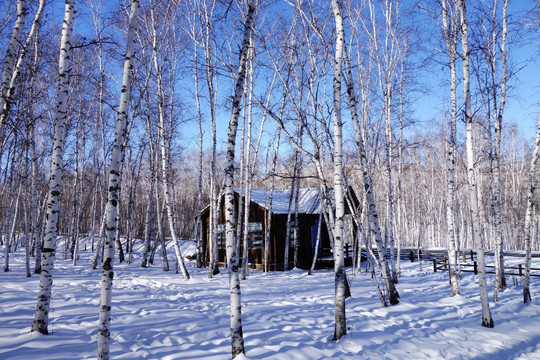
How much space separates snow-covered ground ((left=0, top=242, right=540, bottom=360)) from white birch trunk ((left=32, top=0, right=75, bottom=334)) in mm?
370

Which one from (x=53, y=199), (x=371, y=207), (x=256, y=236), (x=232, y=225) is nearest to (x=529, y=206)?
(x=371, y=207)

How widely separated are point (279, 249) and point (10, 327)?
12.8 m

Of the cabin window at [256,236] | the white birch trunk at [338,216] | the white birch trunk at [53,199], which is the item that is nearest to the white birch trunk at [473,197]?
the white birch trunk at [338,216]

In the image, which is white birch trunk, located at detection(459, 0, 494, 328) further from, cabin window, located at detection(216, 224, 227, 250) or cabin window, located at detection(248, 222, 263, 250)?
cabin window, located at detection(216, 224, 227, 250)

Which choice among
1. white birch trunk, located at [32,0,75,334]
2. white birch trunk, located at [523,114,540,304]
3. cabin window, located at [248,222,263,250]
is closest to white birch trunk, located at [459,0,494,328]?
white birch trunk, located at [523,114,540,304]

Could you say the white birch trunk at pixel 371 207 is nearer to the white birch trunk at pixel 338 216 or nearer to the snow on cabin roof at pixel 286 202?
the white birch trunk at pixel 338 216

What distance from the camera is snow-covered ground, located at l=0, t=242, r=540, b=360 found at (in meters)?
5.01

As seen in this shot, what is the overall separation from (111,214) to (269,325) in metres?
3.90

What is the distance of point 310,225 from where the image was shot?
1908 centimetres

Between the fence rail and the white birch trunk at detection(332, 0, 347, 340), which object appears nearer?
the white birch trunk at detection(332, 0, 347, 340)

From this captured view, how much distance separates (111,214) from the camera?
412 centimetres

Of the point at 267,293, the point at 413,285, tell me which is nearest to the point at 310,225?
the point at 413,285

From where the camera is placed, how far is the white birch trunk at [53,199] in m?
5.32

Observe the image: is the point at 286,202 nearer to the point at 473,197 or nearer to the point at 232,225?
the point at 473,197
